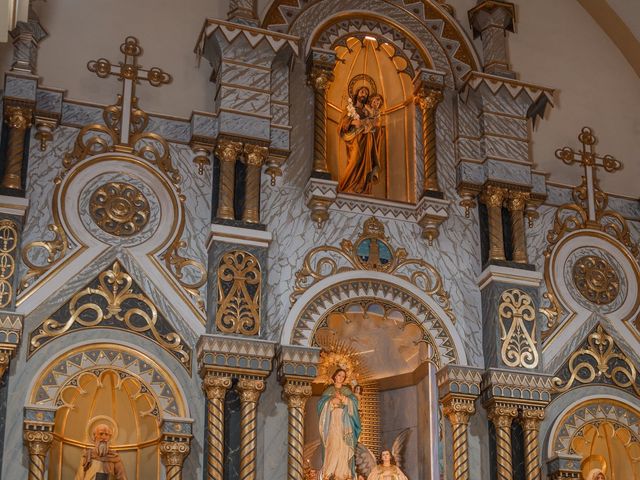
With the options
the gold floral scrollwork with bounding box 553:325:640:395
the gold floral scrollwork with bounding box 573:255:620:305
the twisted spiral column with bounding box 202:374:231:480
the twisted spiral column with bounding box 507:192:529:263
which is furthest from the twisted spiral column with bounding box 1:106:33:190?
the gold floral scrollwork with bounding box 573:255:620:305

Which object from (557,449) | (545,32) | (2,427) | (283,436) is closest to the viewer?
(2,427)

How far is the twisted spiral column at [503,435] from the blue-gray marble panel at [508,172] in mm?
2813

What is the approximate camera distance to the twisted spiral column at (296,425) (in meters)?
13.6

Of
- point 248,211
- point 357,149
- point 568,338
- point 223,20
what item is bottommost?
point 568,338

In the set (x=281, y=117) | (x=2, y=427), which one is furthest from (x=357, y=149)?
(x=2, y=427)

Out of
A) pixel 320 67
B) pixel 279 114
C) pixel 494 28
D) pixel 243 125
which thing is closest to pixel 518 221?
pixel 494 28

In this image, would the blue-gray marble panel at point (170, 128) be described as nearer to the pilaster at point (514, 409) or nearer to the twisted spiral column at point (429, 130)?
the twisted spiral column at point (429, 130)

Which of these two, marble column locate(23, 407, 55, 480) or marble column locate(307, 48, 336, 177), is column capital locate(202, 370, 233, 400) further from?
marble column locate(307, 48, 336, 177)

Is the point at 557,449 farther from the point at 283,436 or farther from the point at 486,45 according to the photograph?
the point at 486,45

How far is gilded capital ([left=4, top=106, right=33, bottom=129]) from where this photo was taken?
45.8 feet

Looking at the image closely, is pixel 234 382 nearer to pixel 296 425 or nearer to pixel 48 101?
pixel 296 425

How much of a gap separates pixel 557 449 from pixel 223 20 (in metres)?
6.27

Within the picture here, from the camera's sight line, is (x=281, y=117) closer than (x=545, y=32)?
Yes

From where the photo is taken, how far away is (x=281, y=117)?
15.1 meters
